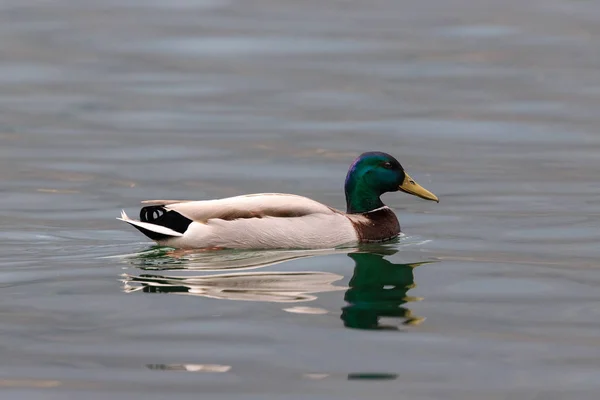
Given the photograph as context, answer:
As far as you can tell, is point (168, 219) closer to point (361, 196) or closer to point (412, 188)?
point (361, 196)

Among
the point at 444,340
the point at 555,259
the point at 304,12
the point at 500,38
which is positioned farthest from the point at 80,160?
the point at 304,12

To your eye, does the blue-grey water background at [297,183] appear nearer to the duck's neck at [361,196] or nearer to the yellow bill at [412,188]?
the yellow bill at [412,188]

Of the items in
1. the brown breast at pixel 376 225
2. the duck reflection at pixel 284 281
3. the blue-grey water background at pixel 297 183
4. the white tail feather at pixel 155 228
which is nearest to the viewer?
the blue-grey water background at pixel 297 183

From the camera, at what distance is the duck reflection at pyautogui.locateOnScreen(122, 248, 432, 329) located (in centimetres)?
876

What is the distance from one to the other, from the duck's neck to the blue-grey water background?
50cm

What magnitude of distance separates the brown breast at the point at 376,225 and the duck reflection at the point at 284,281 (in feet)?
0.70

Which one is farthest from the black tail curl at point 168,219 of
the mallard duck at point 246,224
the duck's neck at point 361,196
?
the duck's neck at point 361,196

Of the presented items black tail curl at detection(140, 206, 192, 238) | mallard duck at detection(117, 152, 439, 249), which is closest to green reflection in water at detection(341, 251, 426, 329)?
mallard duck at detection(117, 152, 439, 249)

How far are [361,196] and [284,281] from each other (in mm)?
2243

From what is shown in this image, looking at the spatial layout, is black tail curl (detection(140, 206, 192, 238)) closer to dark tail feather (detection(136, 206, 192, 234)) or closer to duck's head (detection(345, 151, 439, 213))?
dark tail feather (detection(136, 206, 192, 234))

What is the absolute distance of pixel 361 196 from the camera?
11555 mm

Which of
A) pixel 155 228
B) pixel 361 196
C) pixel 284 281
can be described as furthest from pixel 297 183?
pixel 284 281

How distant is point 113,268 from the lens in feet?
32.6

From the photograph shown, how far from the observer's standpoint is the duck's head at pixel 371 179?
11.5 meters
